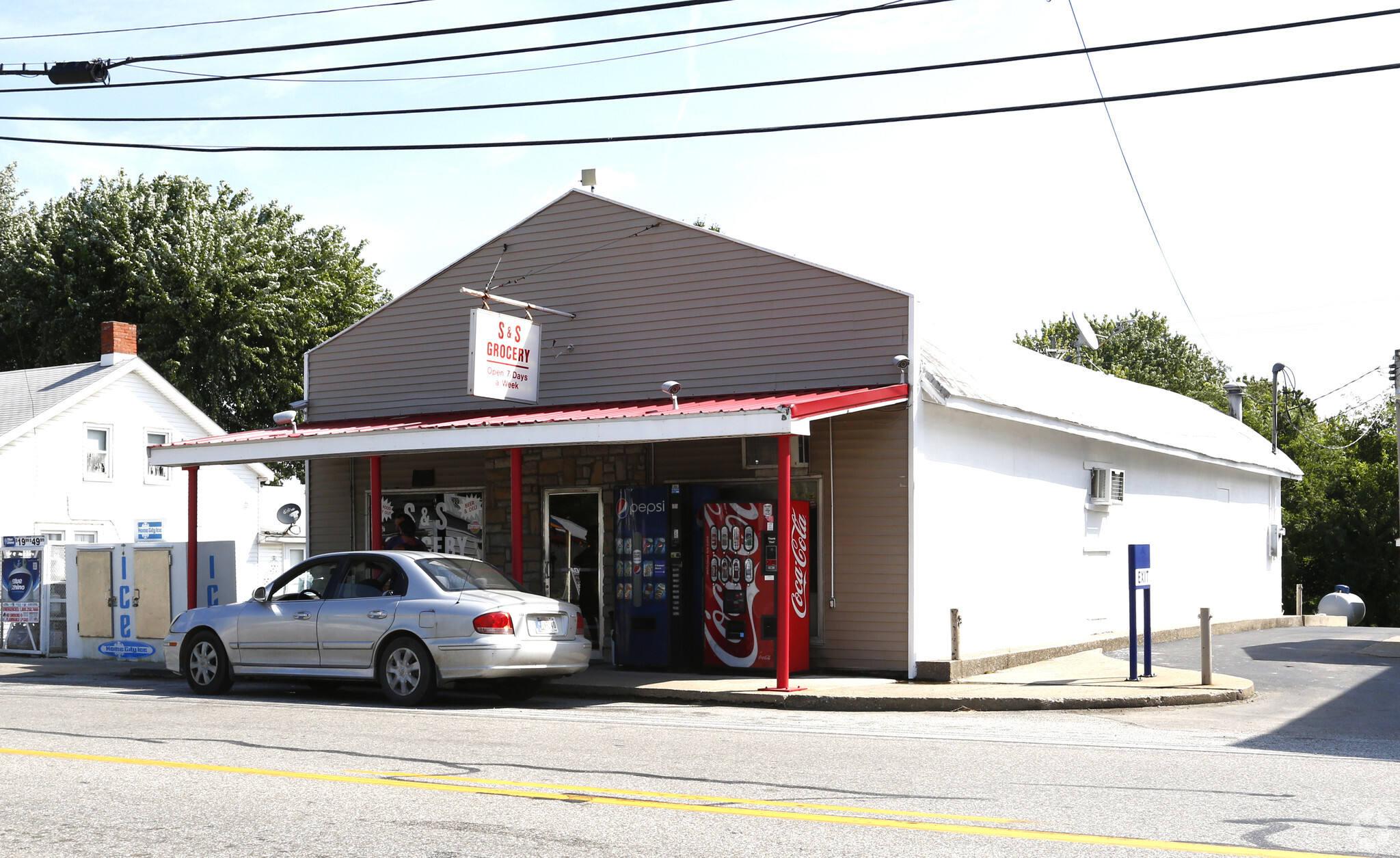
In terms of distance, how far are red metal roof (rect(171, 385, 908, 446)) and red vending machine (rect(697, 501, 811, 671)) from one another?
Answer: 1323mm

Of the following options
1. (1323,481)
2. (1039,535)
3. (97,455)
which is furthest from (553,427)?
(1323,481)

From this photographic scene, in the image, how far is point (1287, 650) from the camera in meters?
19.6

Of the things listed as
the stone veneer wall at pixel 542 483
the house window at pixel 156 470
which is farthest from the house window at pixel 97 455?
the stone veneer wall at pixel 542 483

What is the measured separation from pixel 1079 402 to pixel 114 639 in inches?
593

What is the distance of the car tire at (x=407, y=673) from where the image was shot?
12.5m

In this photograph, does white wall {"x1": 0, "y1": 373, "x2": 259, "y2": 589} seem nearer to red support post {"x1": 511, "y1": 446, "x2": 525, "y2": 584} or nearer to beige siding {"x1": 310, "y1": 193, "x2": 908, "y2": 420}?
beige siding {"x1": 310, "y1": 193, "x2": 908, "y2": 420}

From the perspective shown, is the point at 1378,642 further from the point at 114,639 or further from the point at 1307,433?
the point at 1307,433

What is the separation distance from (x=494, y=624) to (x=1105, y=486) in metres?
10.9

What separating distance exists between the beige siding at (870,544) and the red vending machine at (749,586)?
0.48 m

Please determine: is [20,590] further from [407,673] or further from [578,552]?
[407,673]

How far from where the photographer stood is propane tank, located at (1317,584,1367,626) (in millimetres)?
32531

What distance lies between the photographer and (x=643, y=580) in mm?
15469

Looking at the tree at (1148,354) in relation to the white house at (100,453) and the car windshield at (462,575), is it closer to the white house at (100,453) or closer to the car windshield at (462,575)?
the white house at (100,453)

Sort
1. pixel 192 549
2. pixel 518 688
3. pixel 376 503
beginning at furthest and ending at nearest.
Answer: pixel 192 549 → pixel 376 503 → pixel 518 688
